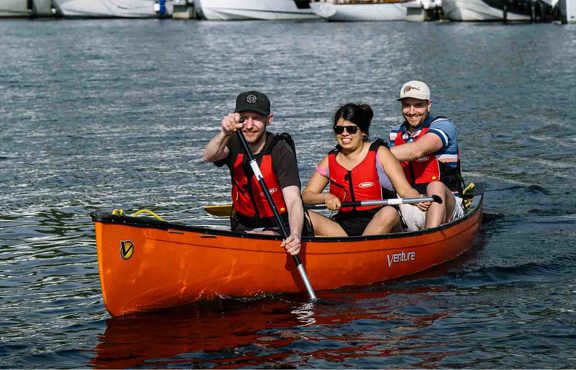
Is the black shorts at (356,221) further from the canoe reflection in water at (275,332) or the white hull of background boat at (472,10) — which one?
the white hull of background boat at (472,10)

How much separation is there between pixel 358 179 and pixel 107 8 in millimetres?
64901

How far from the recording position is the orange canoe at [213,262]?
29.2 ft

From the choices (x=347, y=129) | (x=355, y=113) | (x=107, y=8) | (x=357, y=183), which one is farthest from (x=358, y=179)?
(x=107, y=8)

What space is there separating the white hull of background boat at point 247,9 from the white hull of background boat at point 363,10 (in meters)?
1.93

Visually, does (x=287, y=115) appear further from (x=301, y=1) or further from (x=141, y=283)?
(x=301, y=1)

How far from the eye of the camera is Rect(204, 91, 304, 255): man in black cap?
29.9 feet

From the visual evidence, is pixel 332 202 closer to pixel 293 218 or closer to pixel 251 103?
Result: pixel 293 218

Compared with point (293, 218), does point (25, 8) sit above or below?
above

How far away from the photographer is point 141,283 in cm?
917

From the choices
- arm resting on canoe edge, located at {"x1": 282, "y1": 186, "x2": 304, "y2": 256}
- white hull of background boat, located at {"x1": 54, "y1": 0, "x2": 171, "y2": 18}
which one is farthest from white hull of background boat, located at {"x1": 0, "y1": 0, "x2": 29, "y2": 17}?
arm resting on canoe edge, located at {"x1": 282, "y1": 186, "x2": 304, "y2": 256}

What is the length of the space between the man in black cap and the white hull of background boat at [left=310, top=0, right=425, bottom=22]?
58.3 m

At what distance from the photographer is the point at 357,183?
10.4 metres

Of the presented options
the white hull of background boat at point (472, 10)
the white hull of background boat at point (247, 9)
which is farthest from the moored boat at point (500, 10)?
the white hull of background boat at point (247, 9)

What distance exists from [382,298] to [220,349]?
6.78 ft
